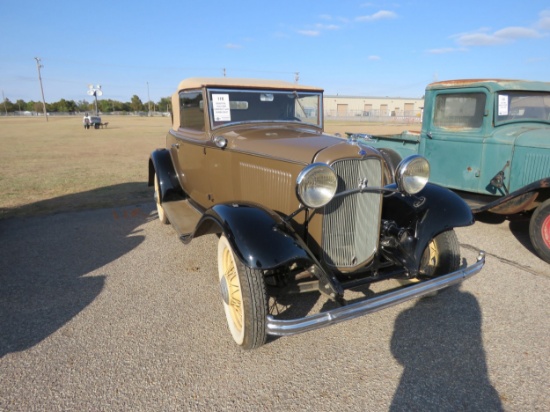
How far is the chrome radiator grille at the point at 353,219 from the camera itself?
2525 millimetres

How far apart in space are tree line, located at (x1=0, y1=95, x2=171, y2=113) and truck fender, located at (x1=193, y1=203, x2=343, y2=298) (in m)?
95.6

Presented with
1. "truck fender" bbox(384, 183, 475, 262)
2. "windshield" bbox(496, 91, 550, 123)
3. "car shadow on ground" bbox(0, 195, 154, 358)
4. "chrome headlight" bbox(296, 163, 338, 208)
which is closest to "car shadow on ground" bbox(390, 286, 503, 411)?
"truck fender" bbox(384, 183, 475, 262)

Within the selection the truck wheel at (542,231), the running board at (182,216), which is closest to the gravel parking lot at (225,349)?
the truck wheel at (542,231)

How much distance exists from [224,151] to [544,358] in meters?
2.99

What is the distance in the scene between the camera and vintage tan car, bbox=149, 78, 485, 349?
2.28 meters

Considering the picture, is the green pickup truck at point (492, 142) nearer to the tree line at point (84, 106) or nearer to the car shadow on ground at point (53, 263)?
the car shadow on ground at point (53, 263)

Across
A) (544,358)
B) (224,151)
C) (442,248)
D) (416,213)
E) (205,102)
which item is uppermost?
(205,102)

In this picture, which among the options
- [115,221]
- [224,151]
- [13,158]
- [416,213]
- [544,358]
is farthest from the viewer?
[13,158]

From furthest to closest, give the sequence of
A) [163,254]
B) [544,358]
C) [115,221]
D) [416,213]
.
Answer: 1. [115,221]
2. [163,254]
3. [416,213]
4. [544,358]

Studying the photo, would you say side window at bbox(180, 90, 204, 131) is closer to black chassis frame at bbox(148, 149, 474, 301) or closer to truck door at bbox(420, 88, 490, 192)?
black chassis frame at bbox(148, 149, 474, 301)

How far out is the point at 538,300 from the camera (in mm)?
3154

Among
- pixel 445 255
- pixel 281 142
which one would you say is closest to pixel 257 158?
pixel 281 142

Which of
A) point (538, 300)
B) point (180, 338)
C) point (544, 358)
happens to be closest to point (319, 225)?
point (180, 338)

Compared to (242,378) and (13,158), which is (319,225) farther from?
(13,158)
